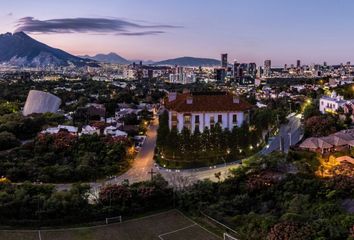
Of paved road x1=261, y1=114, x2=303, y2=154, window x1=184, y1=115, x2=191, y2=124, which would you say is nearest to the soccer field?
paved road x1=261, y1=114, x2=303, y2=154

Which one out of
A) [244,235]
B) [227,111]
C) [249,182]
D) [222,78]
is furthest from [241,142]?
[222,78]

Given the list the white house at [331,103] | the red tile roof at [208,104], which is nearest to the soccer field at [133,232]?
the red tile roof at [208,104]

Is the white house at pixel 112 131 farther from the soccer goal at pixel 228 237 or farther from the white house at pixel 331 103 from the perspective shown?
the soccer goal at pixel 228 237

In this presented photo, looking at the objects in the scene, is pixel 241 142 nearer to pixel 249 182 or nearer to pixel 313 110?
pixel 249 182

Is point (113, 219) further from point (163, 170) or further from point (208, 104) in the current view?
point (208, 104)

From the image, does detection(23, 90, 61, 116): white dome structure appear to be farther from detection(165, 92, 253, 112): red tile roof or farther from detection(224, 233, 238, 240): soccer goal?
detection(224, 233, 238, 240): soccer goal

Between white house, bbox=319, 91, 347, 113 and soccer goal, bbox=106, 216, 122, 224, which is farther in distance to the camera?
white house, bbox=319, 91, 347, 113

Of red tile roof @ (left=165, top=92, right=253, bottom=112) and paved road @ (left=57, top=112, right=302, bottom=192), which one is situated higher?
red tile roof @ (left=165, top=92, right=253, bottom=112)

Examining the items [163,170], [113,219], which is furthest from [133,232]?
[163,170]
